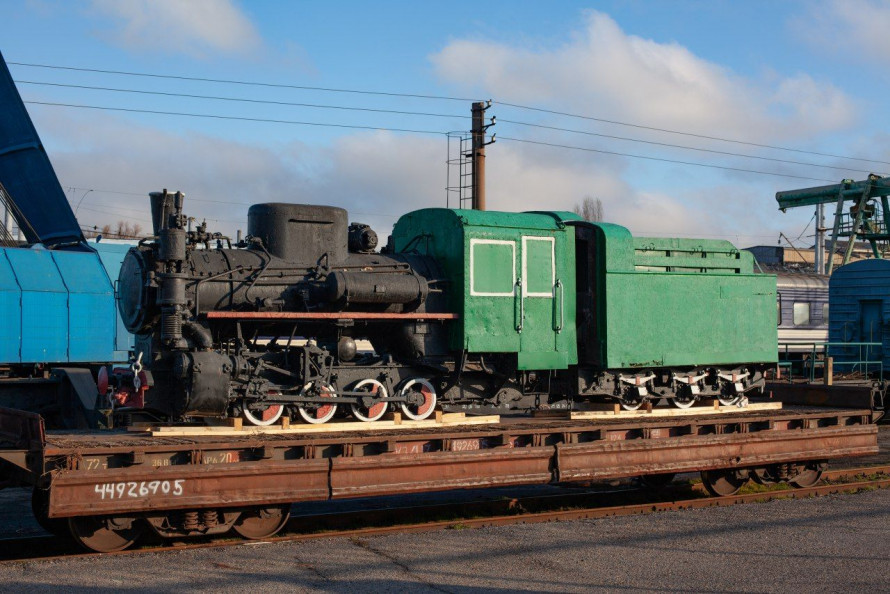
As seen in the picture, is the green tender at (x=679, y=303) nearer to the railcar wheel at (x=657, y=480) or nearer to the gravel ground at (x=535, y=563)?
the railcar wheel at (x=657, y=480)

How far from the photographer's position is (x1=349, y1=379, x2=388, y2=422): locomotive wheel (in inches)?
411

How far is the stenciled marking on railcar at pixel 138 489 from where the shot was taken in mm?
7797

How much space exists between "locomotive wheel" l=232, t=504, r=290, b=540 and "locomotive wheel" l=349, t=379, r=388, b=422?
1.46 metres

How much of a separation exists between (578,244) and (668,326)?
170 cm

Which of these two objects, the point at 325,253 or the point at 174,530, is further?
the point at 325,253

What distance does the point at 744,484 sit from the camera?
43.1 ft

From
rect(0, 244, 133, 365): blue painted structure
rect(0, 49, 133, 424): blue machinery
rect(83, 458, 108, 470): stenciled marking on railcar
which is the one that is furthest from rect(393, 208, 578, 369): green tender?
rect(0, 244, 133, 365): blue painted structure

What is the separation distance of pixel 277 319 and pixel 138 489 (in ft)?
8.48

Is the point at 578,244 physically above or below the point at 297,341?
above

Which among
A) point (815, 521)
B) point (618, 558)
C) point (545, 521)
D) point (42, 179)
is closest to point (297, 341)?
point (545, 521)

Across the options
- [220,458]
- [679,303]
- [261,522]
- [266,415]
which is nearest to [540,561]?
[261,522]

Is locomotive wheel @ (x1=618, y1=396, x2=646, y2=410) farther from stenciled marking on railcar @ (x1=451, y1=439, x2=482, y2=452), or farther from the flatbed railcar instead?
stenciled marking on railcar @ (x1=451, y1=439, x2=482, y2=452)

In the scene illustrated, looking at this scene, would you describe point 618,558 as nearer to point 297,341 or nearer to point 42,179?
point 297,341

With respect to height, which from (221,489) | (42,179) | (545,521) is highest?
(42,179)
